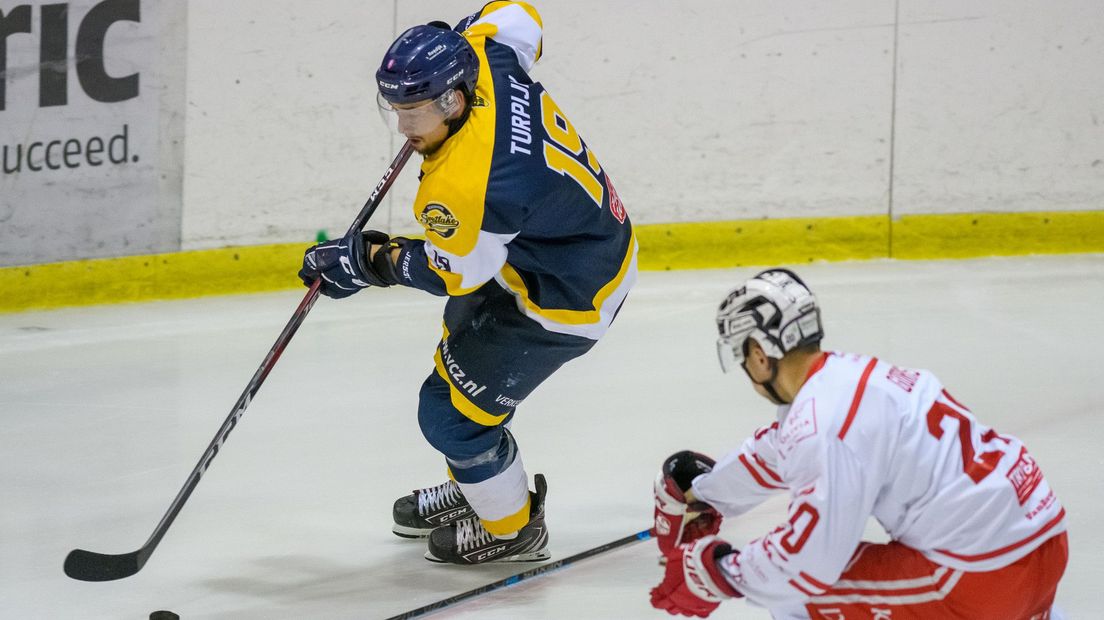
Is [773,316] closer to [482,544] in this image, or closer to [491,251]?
[491,251]

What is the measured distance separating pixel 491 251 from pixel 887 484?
939mm

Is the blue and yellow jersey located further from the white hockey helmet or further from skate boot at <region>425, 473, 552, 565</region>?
the white hockey helmet

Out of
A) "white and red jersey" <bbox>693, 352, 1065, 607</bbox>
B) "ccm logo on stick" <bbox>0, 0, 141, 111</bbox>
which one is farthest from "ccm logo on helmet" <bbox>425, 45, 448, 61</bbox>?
"ccm logo on stick" <bbox>0, 0, 141, 111</bbox>

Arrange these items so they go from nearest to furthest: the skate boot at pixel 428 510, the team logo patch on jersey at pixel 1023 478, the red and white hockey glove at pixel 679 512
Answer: the team logo patch on jersey at pixel 1023 478, the red and white hockey glove at pixel 679 512, the skate boot at pixel 428 510

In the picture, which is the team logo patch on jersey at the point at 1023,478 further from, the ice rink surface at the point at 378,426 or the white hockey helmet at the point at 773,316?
the ice rink surface at the point at 378,426

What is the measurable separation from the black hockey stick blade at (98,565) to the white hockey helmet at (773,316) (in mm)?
1430

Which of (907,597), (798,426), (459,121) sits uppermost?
(459,121)

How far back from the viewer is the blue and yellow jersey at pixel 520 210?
2.67 meters

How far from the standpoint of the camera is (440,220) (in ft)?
8.77

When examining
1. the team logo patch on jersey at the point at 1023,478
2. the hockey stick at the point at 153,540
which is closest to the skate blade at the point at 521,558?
the hockey stick at the point at 153,540

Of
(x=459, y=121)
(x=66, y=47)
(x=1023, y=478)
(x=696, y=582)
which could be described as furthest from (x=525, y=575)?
(x=66, y=47)

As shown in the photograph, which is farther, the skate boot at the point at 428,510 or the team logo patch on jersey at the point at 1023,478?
the skate boot at the point at 428,510

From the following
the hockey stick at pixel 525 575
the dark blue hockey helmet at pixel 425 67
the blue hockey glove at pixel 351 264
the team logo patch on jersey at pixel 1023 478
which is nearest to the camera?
the team logo patch on jersey at pixel 1023 478

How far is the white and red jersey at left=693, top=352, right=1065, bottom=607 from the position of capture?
2010mm
